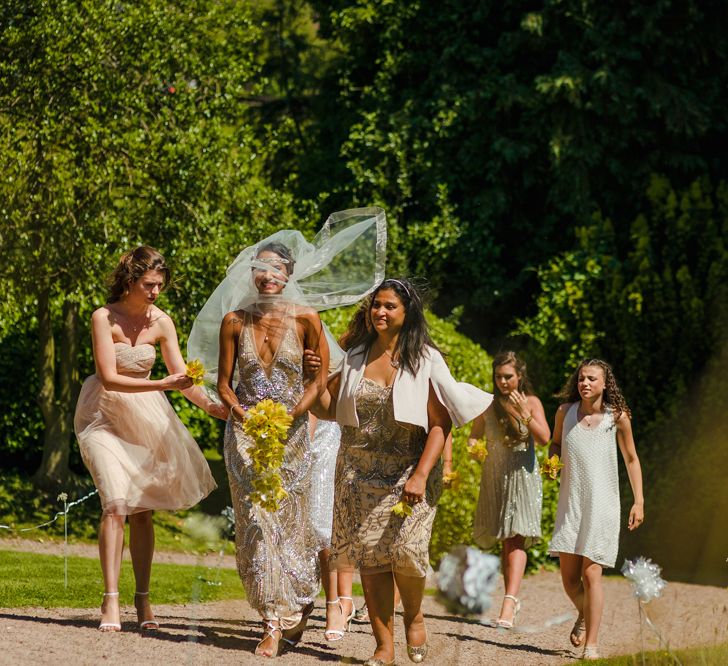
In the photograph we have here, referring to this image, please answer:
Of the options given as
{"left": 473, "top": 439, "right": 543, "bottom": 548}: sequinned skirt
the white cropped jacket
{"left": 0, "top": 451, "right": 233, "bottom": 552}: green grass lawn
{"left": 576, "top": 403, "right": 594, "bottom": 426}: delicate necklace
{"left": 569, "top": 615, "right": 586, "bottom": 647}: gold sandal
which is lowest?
{"left": 0, "top": 451, "right": 233, "bottom": 552}: green grass lawn

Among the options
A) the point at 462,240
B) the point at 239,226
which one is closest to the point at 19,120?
the point at 239,226

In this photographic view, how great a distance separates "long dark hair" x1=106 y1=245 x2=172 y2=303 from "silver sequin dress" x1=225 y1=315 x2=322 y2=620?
66 cm

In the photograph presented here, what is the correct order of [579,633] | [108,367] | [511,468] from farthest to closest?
[511,468], [579,633], [108,367]

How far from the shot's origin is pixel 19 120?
453 inches

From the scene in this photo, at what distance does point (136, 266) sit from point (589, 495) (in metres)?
3.06

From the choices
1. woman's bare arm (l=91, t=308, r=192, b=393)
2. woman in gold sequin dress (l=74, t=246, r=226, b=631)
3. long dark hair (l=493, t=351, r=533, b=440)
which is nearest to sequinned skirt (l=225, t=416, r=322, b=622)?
woman in gold sequin dress (l=74, t=246, r=226, b=631)

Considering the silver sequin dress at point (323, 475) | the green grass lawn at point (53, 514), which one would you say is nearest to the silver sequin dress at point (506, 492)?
the silver sequin dress at point (323, 475)

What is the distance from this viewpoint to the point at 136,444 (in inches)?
251

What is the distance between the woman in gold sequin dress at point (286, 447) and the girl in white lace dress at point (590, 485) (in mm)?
1688

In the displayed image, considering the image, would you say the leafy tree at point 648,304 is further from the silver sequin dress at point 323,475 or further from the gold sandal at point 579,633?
the silver sequin dress at point 323,475

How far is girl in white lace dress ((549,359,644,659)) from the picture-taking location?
674cm

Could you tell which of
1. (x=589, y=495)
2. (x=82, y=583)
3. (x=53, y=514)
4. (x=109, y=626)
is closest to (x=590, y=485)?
(x=589, y=495)

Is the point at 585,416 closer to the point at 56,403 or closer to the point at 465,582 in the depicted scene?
the point at 465,582

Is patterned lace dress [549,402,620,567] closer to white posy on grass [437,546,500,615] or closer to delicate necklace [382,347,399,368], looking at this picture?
delicate necklace [382,347,399,368]
